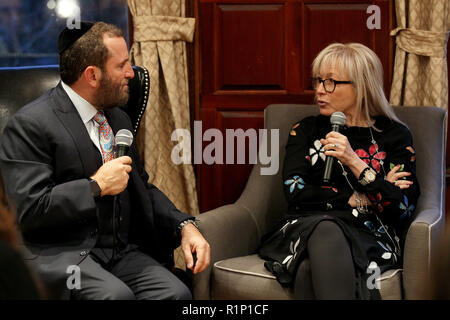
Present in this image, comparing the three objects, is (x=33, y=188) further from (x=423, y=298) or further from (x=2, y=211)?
(x=423, y=298)

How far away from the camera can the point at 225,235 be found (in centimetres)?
235

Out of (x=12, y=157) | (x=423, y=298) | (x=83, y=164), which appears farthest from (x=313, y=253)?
(x=423, y=298)

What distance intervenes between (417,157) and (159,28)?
1359 millimetres

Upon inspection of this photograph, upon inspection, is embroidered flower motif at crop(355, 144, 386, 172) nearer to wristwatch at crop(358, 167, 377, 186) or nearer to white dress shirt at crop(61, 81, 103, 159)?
wristwatch at crop(358, 167, 377, 186)

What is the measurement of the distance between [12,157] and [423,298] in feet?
4.71

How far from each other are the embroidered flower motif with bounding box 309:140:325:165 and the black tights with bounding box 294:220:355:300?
45 centimetres

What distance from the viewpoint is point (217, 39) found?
3.00 metres

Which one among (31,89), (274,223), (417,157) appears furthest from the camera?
(274,223)

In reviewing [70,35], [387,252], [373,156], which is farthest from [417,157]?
[70,35]

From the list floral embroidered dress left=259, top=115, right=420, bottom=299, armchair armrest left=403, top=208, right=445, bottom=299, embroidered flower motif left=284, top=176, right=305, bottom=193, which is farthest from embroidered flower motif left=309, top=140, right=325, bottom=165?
armchair armrest left=403, top=208, right=445, bottom=299

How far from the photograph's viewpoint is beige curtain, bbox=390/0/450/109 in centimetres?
283

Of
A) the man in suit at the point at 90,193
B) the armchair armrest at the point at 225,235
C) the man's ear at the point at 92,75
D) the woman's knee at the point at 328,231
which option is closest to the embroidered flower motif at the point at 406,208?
the woman's knee at the point at 328,231

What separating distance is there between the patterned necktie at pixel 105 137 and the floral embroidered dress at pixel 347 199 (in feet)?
2.28

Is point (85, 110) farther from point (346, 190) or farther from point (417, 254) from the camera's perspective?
point (417, 254)
